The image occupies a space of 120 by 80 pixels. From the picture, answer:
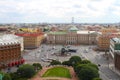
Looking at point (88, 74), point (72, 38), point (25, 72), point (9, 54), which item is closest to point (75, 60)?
point (25, 72)

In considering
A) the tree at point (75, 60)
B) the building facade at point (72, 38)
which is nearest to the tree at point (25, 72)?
the tree at point (75, 60)

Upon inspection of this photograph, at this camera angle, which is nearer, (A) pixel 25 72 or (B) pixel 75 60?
(A) pixel 25 72

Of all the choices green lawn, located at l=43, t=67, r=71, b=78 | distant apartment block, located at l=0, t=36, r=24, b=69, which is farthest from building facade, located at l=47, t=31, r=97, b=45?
green lawn, located at l=43, t=67, r=71, b=78

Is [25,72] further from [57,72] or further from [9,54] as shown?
[9,54]

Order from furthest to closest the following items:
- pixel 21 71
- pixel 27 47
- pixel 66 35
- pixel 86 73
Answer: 1. pixel 66 35
2. pixel 27 47
3. pixel 21 71
4. pixel 86 73

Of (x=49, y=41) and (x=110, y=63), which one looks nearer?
(x=110, y=63)

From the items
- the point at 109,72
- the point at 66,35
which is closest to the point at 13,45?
the point at 109,72

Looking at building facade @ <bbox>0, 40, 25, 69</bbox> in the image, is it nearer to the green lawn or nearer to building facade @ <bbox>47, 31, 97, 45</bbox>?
the green lawn

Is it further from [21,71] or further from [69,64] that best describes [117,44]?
[21,71]
